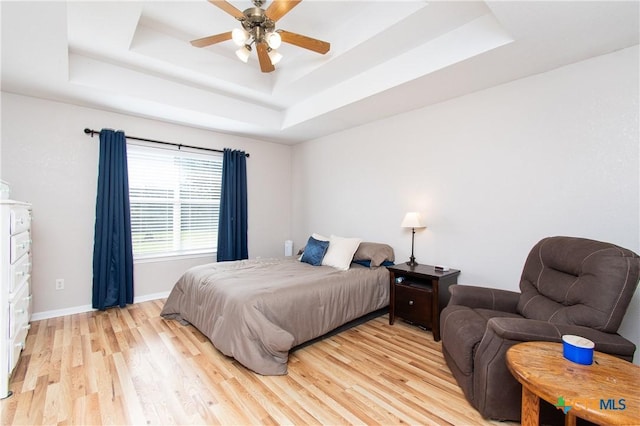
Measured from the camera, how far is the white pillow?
11.0 feet

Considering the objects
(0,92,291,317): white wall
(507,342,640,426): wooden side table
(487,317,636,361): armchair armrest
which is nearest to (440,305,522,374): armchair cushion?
(487,317,636,361): armchair armrest

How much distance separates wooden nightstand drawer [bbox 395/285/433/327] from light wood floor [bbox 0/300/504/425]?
0.56ft

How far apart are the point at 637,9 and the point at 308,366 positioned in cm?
316

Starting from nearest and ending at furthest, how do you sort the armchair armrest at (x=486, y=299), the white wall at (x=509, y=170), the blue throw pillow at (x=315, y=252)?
the white wall at (x=509, y=170) → the armchair armrest at (x=486, y=299) → the blue throw pillow at (x=315, y=252)

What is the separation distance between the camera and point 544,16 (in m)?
Answer: 1.78

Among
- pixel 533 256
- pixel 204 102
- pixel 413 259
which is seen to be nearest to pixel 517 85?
pixel 533 256

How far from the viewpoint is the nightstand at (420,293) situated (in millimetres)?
2708

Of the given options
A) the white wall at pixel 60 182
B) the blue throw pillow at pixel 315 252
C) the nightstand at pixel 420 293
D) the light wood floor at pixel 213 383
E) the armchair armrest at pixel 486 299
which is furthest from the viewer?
the blue throw pillow at pixel 315 252

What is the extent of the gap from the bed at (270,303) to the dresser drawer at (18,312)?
113 centimetres

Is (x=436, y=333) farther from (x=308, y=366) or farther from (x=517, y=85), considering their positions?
(x=517, y=85)

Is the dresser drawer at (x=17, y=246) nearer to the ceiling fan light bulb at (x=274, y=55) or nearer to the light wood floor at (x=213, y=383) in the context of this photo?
the light wood floor at (x=213, y=383)

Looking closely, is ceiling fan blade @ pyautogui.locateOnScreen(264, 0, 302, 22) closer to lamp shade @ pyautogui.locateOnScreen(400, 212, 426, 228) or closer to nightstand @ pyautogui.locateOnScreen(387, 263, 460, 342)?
lamp shade @ pyautogui.locateOnScreen(400, 212, 426, 228)

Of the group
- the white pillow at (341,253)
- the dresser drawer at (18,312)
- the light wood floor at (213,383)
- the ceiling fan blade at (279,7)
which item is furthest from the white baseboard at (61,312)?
the ceiling fan blade at (279,7)

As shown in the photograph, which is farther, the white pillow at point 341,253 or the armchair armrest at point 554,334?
the white pillow at point 341,253
